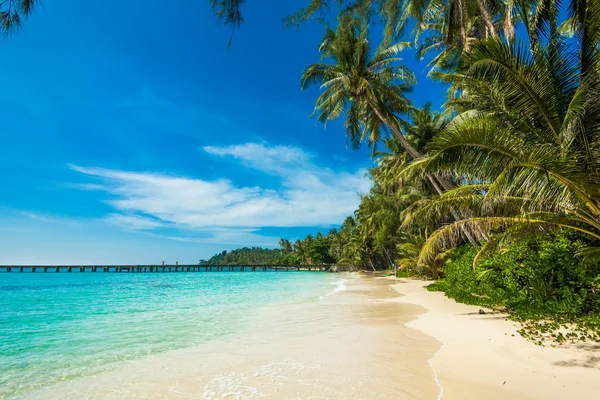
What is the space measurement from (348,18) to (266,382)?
5547 millimetres

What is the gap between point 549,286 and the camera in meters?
→ 5.31

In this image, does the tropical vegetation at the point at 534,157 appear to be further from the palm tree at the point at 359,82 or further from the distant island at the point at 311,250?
the distant island at the point at 311,250

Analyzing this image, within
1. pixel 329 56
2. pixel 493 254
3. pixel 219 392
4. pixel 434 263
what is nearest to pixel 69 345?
pixel 219 392

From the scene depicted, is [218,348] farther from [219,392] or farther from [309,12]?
[309,12]

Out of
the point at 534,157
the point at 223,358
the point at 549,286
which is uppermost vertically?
the point at 534,157

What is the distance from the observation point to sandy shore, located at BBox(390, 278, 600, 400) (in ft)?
9.80

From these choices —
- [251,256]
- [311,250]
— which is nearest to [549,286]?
[311,250]

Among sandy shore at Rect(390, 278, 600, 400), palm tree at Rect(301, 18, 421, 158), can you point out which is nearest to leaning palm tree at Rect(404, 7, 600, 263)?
sandy shore at Rect(390, 278, 600, 400)

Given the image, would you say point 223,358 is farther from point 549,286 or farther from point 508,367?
point 549,286

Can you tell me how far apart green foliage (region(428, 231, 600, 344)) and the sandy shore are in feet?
1.20

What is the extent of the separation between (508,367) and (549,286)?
2503 millimetres

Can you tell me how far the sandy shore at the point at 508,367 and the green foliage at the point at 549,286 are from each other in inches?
14.4

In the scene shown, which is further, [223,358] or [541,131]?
[541,131]

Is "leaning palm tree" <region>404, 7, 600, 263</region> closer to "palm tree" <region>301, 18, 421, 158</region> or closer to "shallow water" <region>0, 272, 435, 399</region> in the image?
"shallow water" <region>0, 272, 435, 399</region>
